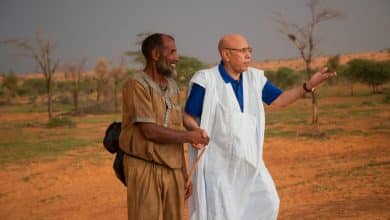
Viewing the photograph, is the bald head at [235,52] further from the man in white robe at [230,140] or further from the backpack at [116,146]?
the backpack at [116,146]

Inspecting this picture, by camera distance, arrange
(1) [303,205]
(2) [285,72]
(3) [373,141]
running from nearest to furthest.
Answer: (1) [303,205]
(3) [373,141]
(2) [285,72]

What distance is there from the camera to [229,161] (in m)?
3.82

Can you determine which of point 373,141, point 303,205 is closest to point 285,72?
point 373,141

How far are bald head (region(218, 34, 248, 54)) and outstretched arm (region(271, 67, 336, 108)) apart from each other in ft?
1.52

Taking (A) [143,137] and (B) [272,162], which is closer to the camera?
(A) [143,137]

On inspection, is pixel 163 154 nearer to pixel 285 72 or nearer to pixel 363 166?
pixel 363 166

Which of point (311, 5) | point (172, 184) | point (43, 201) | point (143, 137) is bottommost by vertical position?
point (43, 201)

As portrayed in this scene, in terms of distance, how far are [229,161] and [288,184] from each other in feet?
16.1

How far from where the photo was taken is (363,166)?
9.55m

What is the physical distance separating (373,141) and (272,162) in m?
3.03

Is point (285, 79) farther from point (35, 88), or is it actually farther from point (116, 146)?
point (116, 146)

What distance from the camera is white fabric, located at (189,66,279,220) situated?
12.4ft

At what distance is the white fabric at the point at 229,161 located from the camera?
378 cm

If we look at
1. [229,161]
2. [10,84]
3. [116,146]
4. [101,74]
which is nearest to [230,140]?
[229,161]
